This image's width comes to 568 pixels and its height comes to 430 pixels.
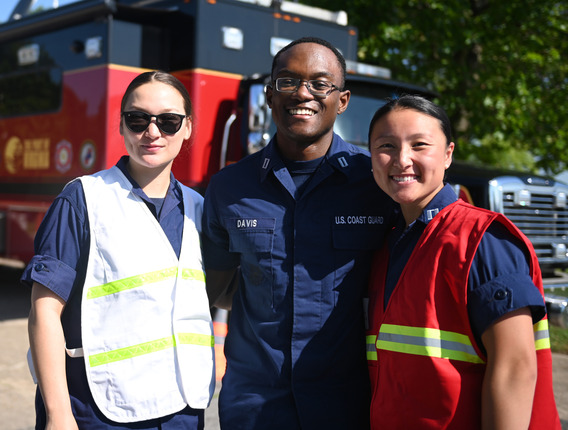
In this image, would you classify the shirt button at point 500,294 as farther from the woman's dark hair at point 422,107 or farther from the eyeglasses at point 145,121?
the eyeglasses at point 145,121

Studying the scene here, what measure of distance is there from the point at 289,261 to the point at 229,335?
35 centimetres

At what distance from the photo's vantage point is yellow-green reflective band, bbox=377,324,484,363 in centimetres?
169

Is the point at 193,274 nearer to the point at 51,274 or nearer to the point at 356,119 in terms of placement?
the point at 51,274

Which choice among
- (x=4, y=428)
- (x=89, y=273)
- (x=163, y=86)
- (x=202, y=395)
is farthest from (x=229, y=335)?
(x=4, y=428)

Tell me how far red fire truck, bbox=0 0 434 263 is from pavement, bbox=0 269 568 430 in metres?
0.75

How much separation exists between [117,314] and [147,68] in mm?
4646

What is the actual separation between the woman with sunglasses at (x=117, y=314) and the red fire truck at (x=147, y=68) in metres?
3.55

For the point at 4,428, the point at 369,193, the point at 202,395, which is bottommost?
the point at 4,428

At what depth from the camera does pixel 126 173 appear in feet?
7.16

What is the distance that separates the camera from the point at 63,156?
22.3 feet

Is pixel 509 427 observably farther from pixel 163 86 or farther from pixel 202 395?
pixel 163 86

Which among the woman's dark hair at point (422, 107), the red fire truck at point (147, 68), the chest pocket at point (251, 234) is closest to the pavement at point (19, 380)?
the red fire truck at point (147, 68)

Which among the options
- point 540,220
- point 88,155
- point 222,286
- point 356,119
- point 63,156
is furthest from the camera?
point 63,156

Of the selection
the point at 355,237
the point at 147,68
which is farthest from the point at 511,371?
the point at 147,68
